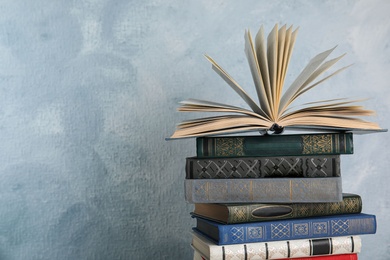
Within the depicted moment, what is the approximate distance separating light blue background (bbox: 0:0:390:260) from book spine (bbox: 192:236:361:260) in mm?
286

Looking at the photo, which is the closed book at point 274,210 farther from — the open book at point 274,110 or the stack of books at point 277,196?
the open book at point 274,110

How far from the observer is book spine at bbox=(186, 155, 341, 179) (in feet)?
2.83

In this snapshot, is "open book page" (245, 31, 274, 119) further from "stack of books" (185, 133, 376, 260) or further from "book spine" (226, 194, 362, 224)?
"book spine" (226, 194, 362, 224)

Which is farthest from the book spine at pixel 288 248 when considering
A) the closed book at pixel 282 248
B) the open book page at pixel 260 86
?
the open book page at pixel 260 86

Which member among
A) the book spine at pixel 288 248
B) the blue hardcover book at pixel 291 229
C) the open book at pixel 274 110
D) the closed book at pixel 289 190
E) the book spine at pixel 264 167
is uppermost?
the open book at pixel 274 110

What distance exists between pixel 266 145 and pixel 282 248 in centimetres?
19

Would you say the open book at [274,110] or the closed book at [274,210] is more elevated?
the open book at [274,110]

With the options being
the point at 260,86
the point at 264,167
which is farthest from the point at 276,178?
the point at 260,86

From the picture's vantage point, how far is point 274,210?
2.81 feet

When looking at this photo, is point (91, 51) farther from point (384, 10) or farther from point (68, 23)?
point (384, 10)

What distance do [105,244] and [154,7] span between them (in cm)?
58

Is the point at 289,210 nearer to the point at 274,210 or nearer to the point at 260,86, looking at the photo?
the point at 274,210

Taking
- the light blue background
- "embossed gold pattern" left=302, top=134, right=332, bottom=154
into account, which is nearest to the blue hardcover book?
"embossed gold pattern" left=302, top=134, right=332, bottom=154

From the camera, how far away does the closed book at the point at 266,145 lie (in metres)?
0.87
